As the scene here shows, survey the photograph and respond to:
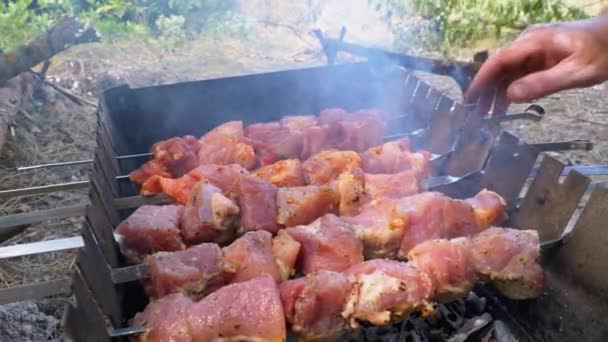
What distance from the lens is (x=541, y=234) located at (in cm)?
262

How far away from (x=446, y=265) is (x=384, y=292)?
40cm

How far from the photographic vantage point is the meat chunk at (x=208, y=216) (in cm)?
256

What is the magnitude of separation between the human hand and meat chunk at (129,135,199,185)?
6.10 ft

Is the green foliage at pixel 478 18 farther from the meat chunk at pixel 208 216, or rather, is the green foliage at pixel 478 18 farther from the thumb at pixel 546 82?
the meat chunk at pixel 208 216

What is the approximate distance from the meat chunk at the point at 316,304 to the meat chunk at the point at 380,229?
1.29 feet

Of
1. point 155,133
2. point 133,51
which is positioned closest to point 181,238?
point 155,133

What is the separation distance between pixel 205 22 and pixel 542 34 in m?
9.28

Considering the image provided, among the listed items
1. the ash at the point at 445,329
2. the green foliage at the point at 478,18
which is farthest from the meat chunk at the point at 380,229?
the green foliage at the point at 478,18

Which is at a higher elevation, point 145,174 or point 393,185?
point 393,185

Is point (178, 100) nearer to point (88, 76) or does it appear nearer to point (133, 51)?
point (88, 76)

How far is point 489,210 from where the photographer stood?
8.78ft

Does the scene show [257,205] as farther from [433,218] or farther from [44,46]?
[44,46]

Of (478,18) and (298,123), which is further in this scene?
(478,18)

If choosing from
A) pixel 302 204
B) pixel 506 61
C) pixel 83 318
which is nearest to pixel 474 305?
pixel 302 204
